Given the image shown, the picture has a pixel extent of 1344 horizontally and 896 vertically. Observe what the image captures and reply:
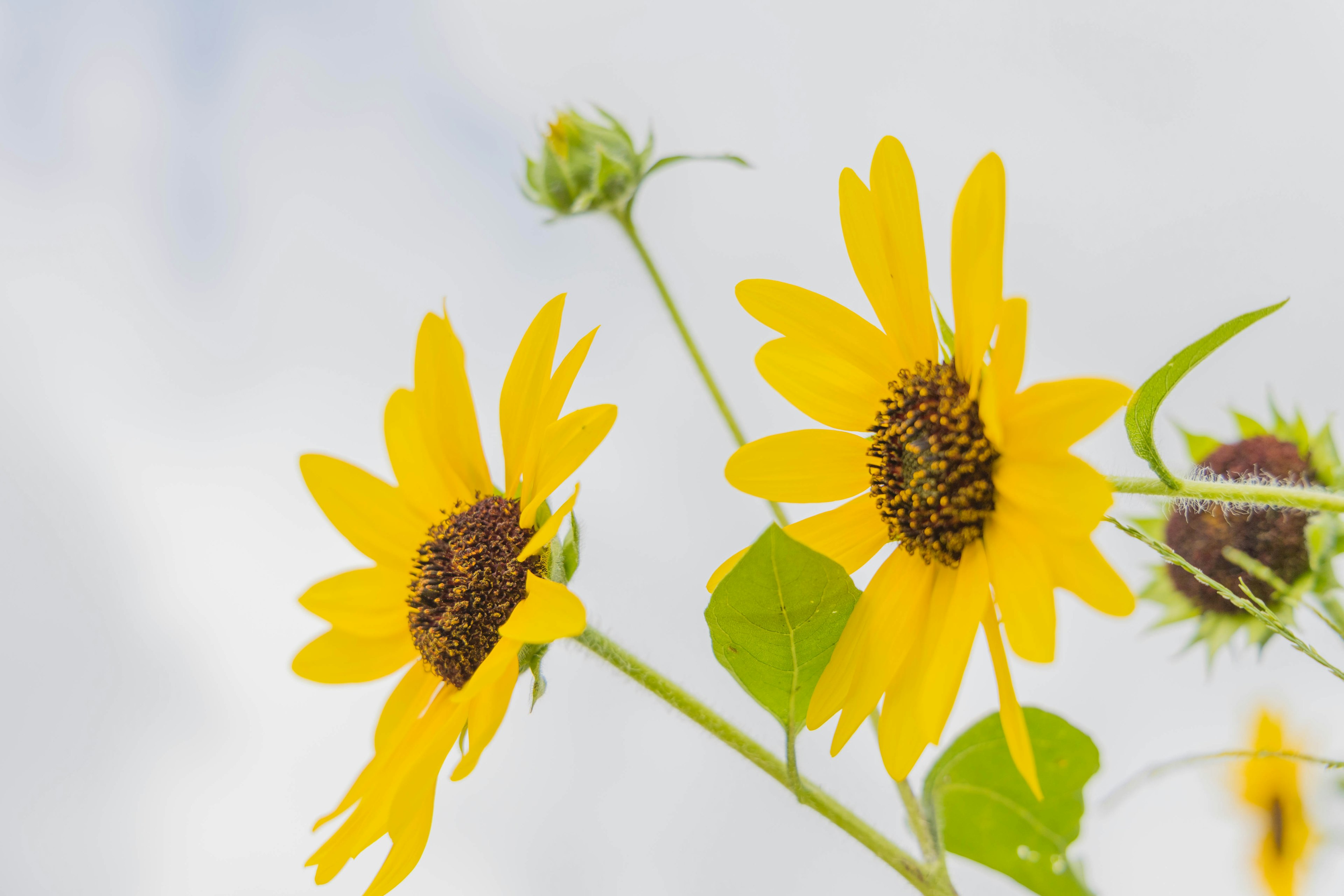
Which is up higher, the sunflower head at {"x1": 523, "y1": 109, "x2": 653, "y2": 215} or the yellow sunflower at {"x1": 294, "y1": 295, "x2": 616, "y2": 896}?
the sunflower head at {"x1": 523, "y1": 109, "x2": 653, "y2": 215}

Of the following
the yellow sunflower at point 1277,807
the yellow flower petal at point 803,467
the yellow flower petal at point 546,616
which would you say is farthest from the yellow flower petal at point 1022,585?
the yellow sunflower at point 1277,807

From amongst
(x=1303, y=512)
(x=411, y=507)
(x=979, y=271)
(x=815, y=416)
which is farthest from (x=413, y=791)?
(x=1303, y=512)

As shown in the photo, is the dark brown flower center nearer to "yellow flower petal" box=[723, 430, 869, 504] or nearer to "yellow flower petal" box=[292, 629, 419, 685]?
"yellow flower petal" box=[723, 430, 869, 504]

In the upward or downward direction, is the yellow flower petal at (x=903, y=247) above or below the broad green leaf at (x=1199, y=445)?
above

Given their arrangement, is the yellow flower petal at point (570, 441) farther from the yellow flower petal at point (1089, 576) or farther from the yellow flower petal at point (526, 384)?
the yellow flower petal at point (1089, 576)

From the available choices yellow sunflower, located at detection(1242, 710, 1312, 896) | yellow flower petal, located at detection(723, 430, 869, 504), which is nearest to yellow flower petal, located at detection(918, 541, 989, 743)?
yellow flower petal, located at detection(723, 430, 869, 504)
